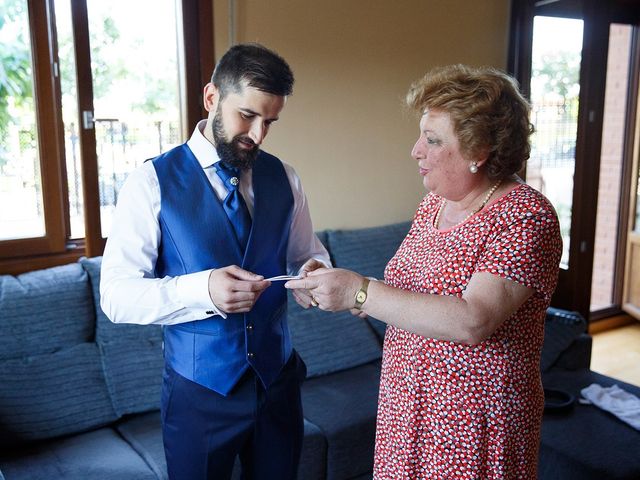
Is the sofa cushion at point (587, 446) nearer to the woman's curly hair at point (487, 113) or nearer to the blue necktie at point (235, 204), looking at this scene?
the woman's curly hair at point (487, 113)

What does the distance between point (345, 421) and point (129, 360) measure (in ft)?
2.88

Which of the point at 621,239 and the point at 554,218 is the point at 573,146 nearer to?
the point at 621,239

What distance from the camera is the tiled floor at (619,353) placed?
411cm

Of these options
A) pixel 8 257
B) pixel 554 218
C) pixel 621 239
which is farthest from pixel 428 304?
pixel 621 239

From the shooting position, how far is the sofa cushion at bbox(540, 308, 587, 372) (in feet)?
10.0

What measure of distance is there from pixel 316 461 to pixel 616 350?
3.01m

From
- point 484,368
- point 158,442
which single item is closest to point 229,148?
point 484,368

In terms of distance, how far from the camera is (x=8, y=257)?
8.63 ft

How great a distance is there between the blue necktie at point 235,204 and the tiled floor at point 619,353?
130 inches

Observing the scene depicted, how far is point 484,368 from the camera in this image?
1358 millimetres

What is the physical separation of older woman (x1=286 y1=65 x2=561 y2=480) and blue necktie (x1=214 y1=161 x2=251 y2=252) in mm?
233

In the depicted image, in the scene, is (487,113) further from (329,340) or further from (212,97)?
(329,340)

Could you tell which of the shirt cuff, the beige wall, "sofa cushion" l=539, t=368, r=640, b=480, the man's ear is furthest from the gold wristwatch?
the beige wall

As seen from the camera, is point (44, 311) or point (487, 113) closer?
point (487, 113)
